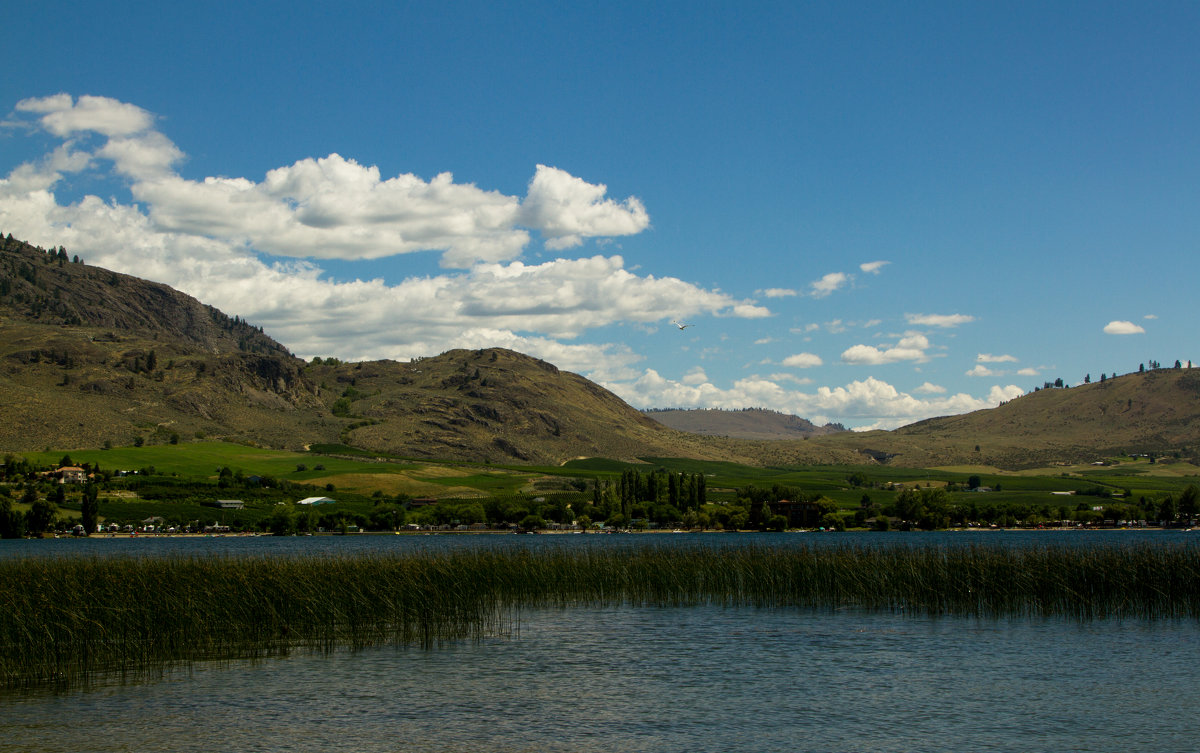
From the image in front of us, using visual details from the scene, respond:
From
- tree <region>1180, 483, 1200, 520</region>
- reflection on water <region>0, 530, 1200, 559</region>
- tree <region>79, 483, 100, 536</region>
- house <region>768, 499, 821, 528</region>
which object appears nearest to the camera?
reflection on water <region>0, 530, 1200, 559</region>

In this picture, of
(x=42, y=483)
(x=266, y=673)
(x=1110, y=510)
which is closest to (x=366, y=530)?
(x=42, y=483)

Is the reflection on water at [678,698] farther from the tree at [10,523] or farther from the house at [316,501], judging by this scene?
the house at [316,501]

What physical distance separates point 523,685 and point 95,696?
11.1m

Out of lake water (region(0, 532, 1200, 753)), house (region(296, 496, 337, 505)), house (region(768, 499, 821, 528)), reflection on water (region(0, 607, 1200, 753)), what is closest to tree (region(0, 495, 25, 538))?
house (region(296, 496, 337, 505))

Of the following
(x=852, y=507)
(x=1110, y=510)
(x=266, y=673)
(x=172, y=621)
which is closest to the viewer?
(x=266, y=673)

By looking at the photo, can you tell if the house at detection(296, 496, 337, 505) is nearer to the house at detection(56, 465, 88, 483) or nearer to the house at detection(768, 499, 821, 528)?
the house at detection(56, 465, 88, 483)

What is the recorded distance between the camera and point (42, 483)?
154m

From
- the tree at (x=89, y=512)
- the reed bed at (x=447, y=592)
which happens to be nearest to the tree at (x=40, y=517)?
the tree at (x=89, y=512)

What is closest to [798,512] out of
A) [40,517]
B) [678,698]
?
[40,517]

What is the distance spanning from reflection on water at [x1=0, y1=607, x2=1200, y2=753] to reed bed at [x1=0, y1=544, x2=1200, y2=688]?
287 cm

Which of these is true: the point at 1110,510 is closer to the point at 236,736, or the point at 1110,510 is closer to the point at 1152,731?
the point at 1152,731

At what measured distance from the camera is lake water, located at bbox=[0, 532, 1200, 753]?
72.1 ft

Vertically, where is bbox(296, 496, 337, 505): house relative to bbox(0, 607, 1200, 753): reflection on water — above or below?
above

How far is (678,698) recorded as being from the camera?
2627cm
